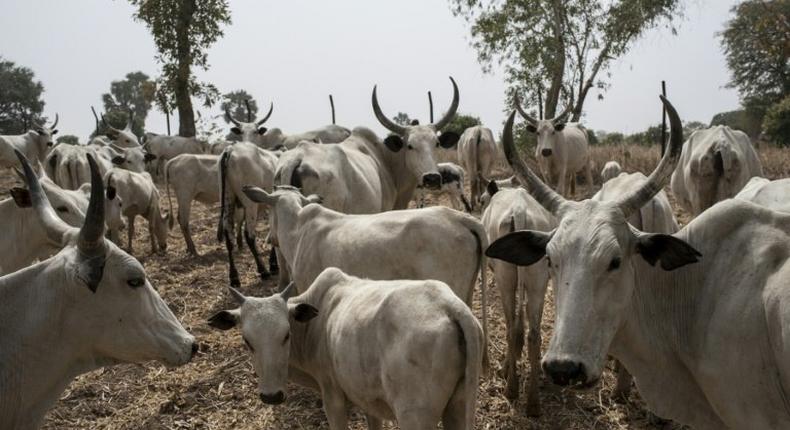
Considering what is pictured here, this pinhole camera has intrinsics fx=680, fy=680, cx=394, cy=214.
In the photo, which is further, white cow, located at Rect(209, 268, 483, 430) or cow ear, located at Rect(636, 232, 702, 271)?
white cow, located at Rect(209, 268, 483, 430)

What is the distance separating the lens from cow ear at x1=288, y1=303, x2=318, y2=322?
16.2ft

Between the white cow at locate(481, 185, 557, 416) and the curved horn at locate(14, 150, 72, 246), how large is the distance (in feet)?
12.1

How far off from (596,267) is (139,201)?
10.7m

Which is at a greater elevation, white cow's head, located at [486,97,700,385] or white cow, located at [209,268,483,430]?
white cow's head, located at [486,97,700,385]

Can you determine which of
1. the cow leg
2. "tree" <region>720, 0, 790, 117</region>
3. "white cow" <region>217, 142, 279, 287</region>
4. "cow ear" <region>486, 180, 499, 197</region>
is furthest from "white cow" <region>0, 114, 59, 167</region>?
"tree" <region>720, 0, 790, 117</region>

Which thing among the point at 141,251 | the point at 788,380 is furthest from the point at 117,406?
the point at 141,251

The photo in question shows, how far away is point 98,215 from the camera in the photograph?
3588 mm

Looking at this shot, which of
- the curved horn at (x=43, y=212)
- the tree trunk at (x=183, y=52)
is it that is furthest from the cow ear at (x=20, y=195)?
the tree trunk at (x=183, y=52)

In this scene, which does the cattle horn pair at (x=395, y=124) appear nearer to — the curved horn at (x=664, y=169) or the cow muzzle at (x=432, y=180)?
the cow muzzle at (x=432, y=180)

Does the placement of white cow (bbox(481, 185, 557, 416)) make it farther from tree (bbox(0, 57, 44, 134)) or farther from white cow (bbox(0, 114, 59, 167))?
tree (bbox(0, 57, 44, 134))

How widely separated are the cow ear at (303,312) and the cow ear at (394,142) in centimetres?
501

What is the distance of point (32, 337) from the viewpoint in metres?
3.71

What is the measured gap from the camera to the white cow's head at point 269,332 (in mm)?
4773

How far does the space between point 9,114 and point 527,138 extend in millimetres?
42299
